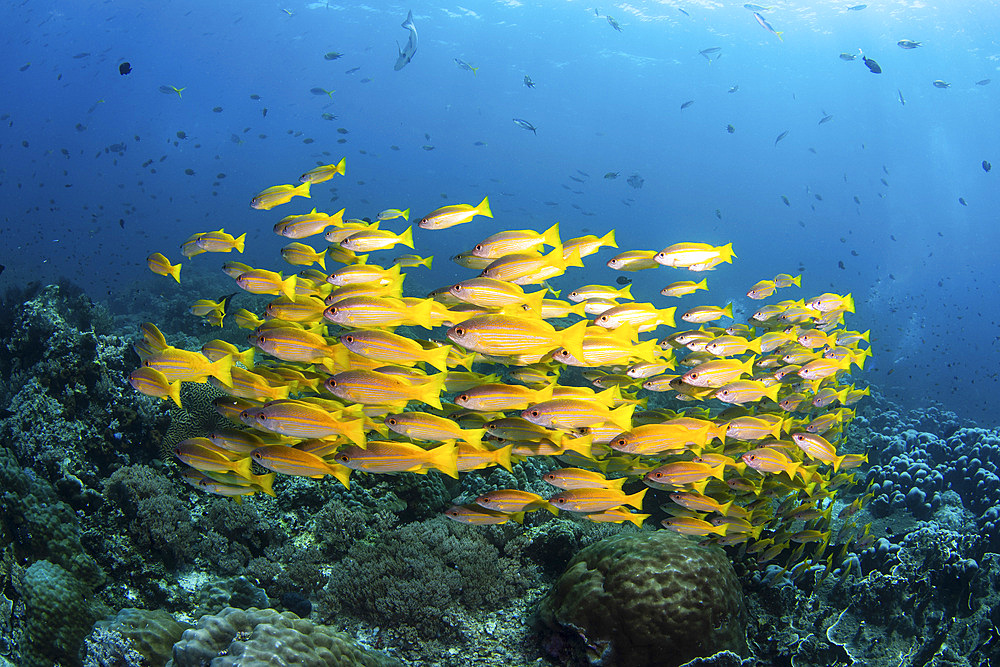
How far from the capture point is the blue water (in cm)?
5059

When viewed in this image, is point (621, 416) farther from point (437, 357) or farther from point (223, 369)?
point (223, 369)

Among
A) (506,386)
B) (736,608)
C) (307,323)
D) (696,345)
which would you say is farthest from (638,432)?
(307,323)

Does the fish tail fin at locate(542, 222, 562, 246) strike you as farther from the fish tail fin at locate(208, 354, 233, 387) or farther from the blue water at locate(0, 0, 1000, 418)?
the blue water at locate(0, 0, 1000, 418)

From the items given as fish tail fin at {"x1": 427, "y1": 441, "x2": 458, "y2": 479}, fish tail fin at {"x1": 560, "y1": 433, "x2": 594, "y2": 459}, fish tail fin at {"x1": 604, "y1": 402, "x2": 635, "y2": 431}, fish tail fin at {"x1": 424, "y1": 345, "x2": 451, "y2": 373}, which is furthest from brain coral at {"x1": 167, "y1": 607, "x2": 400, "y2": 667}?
fish tail fin at {"x1": 604, "y1": 402, "x2": 635, "y2": 431}

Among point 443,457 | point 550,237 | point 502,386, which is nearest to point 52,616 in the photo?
point 443,457

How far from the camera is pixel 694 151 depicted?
102250 millimetres

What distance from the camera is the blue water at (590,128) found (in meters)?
50.6

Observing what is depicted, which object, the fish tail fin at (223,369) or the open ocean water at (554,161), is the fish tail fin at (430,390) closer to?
the fish tail fin at (223,369)

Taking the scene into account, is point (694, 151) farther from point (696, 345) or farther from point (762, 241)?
point (696, 345)

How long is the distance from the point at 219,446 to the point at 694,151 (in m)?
116

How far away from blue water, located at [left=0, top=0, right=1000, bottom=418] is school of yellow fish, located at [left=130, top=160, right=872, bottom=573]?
17.8 meters

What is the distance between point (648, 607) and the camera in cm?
405

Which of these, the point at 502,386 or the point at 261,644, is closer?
the point at 261,644

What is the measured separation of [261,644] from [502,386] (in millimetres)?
2319
